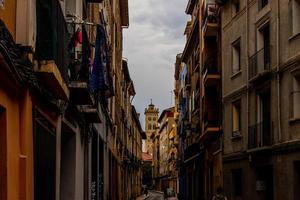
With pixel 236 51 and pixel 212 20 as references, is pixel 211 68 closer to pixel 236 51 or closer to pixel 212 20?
pixel 212 20

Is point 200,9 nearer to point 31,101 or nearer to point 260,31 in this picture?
point 260,31

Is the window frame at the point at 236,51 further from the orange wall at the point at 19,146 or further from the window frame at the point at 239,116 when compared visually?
the orange wall at the point at 19,146

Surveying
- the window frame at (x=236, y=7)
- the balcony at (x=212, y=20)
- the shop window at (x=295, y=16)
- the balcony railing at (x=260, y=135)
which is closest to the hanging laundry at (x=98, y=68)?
the shop window at (x=295, y=16)

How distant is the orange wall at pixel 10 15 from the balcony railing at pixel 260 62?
1638 cm

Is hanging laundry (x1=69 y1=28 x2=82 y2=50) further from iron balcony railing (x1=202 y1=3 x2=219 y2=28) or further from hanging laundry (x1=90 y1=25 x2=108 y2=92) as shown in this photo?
iron balcony railing (x1=202 y1=3 x2=219 y2=28)

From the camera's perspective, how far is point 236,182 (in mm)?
28609

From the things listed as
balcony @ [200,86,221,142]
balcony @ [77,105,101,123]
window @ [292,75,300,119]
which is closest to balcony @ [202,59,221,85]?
balcony @ [200,86,221,142]

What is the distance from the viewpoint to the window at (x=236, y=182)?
2802 cm

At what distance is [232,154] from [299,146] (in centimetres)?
836

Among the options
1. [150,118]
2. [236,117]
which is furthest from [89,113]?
[150,118]

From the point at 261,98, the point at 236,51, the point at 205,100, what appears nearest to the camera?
the point at 261,98

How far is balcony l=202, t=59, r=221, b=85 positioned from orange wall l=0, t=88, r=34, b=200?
23.8 meters

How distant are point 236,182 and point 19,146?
21.1 metres

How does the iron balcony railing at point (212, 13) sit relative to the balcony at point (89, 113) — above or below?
above
